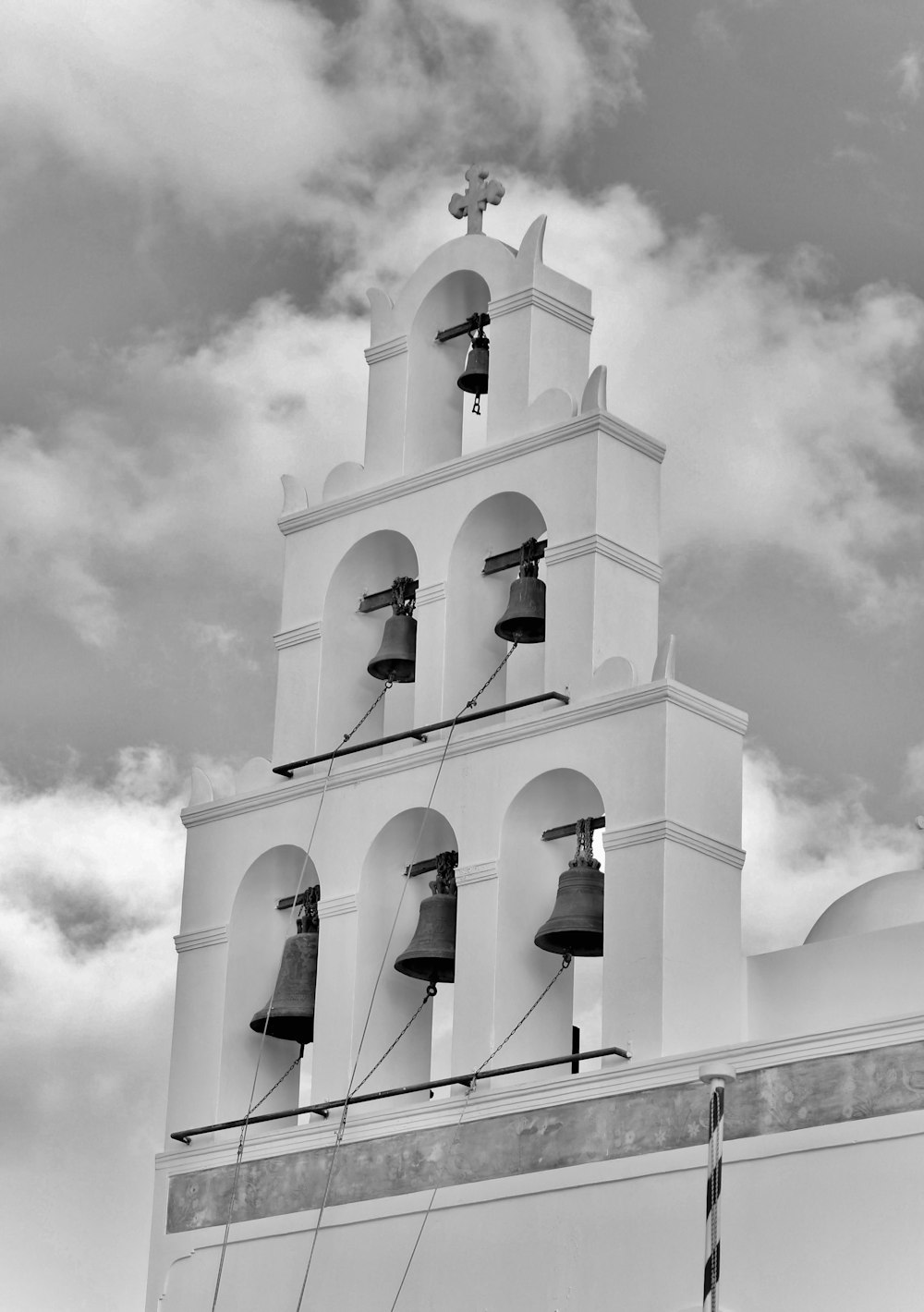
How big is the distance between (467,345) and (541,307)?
109cm

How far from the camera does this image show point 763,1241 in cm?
1680

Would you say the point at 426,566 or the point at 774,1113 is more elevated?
the point at 426,566

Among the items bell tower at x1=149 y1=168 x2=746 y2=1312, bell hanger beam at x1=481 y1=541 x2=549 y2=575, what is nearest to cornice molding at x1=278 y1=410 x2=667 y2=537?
bell tower at x1=149 y1=168 x2=746 y2=1312

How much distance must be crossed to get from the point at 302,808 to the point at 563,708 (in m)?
2.51

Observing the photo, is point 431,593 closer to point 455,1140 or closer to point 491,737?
point 491,737

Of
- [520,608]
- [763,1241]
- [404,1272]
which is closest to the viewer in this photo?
[763,1241]

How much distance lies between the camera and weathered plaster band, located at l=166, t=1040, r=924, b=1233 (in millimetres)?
16844

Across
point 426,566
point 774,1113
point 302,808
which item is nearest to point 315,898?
point 302,808

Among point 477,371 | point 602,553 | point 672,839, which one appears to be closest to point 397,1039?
point 672,839

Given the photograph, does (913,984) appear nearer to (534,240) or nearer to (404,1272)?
(404,1272)

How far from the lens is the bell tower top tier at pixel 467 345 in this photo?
2073 centimetres

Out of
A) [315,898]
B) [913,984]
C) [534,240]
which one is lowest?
[913,984]

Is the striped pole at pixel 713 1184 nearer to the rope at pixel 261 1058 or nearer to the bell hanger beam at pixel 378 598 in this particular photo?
the rope at pixel 261 1058

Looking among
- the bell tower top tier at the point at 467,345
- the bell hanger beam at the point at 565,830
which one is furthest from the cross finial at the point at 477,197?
the bell hanger beam at the point at 565,830
